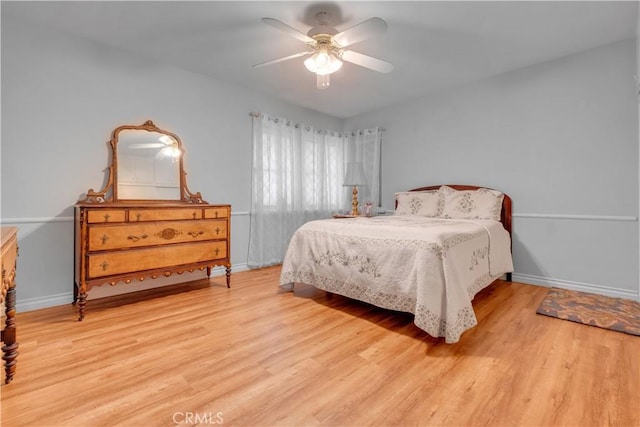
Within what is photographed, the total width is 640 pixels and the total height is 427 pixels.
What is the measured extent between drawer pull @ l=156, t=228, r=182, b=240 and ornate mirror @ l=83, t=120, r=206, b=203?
0.61 meters

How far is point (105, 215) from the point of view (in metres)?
2.44

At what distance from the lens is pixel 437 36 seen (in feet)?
8.95

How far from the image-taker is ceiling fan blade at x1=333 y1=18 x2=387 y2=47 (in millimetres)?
2047

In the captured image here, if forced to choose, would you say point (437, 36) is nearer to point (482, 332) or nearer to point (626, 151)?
point (626, 151)

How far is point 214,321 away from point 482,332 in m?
1.98

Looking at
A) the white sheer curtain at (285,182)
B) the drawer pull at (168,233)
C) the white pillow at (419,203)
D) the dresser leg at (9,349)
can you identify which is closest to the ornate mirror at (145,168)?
the drawer pull at (168,233)

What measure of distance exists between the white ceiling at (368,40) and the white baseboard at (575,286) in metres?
2.37

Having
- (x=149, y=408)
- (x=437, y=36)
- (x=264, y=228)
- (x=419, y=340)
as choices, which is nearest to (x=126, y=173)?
(x=264, y=228)

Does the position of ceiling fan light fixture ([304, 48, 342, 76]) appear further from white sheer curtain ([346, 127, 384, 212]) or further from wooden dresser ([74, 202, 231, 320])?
white sheer curtain ([346, 127, 384, 212])

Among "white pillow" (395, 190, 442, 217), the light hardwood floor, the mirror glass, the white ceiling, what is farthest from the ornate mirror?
"white pillow" (395, 190, 442, 217)

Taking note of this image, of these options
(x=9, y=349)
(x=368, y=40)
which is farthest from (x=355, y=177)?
(x=9, y=349)

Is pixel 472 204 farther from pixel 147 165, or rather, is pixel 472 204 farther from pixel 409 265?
pixel 147 165

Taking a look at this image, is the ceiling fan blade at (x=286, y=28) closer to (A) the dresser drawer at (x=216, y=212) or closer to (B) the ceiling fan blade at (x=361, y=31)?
(B) the ceiling fan blade at (x=361, y=31)

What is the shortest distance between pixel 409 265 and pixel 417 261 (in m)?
0.10
